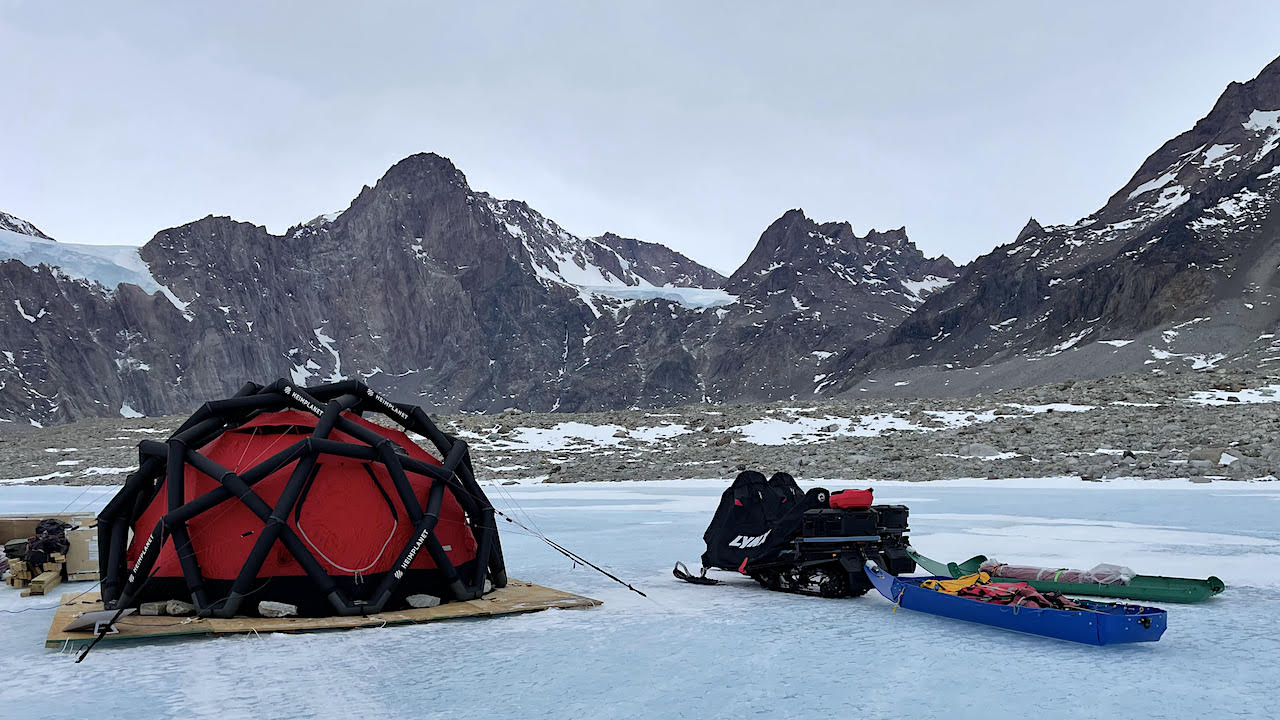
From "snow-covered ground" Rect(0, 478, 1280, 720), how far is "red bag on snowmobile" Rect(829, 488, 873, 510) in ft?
3.87

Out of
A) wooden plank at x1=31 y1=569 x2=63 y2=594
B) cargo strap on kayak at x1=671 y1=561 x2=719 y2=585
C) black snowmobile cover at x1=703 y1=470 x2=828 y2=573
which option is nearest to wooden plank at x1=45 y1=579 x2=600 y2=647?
wooden plank at x1=31 y1=569 x2=63 y2=594

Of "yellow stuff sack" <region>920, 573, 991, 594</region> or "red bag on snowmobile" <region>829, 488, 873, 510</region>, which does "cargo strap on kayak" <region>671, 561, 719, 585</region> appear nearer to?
"red bag on snowmobile" <region>829, 488, 873, 510</region>

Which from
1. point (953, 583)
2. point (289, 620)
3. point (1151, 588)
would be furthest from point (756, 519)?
point (289, 620)

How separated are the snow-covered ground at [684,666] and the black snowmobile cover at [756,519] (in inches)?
20.6

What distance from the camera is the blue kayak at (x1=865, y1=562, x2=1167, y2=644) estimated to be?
8.45 metres

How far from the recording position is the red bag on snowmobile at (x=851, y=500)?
11.5m

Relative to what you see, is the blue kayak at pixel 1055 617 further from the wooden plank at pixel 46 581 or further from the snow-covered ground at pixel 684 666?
the wooden plank at pixel 46 581

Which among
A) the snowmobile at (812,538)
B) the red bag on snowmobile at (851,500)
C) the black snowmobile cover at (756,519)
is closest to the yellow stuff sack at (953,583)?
the snowmobile at (812,538)

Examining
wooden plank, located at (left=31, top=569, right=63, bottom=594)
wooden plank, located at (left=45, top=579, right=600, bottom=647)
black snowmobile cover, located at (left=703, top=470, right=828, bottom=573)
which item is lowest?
wooden plank, located at (left=31, top=569, right=63, bottom=594)

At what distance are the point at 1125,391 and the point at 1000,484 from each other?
92.2 ft

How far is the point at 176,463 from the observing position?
1004 cm

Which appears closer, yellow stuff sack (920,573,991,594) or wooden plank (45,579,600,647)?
wooden plank (45,579,600,647)

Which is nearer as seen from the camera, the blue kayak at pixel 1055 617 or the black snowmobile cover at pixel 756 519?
the blue kayak at pixel 1055 617

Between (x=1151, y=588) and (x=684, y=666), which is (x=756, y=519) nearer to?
(x=684, y=666)
